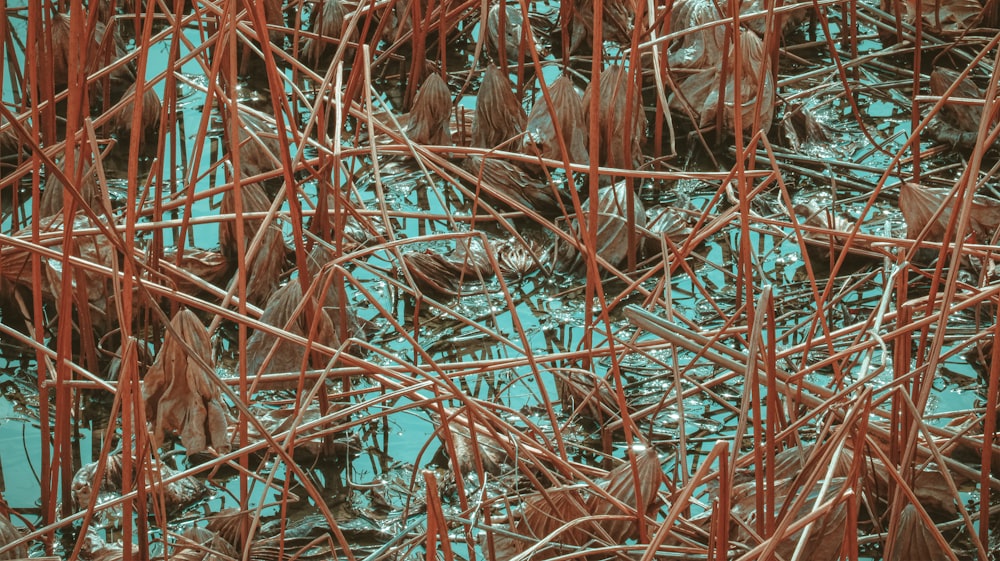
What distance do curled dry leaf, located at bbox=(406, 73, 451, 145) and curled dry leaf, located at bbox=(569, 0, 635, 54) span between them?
41cm

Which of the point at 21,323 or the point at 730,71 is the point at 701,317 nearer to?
the point at 730,71

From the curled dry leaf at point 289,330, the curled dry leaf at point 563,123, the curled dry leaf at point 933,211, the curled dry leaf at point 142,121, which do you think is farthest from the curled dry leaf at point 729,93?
the curled dry leaf at point 142,121

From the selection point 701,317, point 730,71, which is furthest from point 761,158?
point 701,317

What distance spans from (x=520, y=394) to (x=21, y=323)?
0.67m

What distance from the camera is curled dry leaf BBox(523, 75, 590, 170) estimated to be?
181 cm

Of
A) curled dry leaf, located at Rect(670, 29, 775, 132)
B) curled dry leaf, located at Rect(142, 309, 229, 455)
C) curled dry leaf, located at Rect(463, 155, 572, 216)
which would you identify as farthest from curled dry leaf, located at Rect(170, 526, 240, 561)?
curled dry leaf, located at Rect(670, 29, 775, 132)

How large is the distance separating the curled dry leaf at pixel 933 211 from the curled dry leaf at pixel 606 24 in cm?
79

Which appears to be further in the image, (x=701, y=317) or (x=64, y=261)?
(x=701, y=317)

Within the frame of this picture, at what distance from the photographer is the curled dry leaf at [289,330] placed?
4.23 feet

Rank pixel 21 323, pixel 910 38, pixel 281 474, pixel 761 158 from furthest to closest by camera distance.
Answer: pixel 910 38 → pixel 761 158 → pixel 21 323 → pixel 281 474

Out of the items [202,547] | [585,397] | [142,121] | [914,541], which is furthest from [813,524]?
[142,121]

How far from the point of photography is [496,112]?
1.87 meters

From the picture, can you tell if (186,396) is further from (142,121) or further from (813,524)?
(142,121)

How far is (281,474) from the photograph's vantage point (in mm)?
1272
